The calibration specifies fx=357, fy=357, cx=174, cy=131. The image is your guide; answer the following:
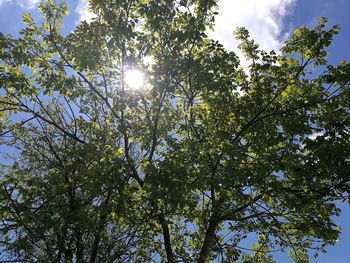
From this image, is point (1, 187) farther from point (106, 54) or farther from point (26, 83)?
point (106, 54)

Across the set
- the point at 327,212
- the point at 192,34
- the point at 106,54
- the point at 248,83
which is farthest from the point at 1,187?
the point at 327,212

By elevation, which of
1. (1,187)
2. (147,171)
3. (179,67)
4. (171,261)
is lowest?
(171,261)

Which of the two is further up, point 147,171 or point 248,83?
point 248,83

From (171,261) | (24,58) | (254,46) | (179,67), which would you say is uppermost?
(254,46)

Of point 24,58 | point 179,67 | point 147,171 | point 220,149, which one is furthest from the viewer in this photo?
point 24,58

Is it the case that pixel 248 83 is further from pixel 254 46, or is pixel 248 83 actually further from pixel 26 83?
pixel 26 83

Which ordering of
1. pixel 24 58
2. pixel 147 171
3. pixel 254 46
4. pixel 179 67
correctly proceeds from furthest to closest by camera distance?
pixel 254 46 < pixel 24 58 < pixel 179 67 < pixel 147 171

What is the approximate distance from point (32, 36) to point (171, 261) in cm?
889

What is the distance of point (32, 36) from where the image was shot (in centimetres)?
1203

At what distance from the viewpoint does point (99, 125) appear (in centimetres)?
1549

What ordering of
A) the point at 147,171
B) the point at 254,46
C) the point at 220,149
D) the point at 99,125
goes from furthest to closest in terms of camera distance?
the point at 99,125
the point at 254,46
the point at 220,149
the point at 147,171

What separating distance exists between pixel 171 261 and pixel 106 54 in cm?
731

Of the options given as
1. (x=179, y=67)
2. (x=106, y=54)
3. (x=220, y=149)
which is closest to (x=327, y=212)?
(x=220, y=149)

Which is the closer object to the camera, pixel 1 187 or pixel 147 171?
pixel 147 171
